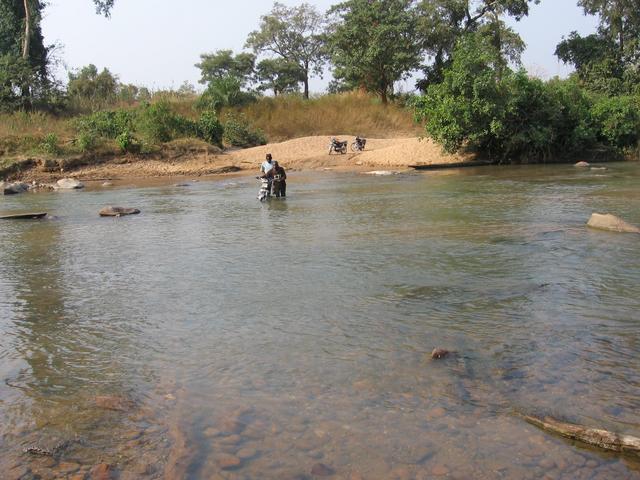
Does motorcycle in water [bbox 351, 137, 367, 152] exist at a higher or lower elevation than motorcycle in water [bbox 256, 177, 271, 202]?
higher

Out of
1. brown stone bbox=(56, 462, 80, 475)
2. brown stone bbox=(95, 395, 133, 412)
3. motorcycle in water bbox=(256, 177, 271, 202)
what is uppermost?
motorcycle in water bbox=(256, 177, 271, 202)

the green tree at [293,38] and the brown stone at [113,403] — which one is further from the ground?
the green tree at [293,38]

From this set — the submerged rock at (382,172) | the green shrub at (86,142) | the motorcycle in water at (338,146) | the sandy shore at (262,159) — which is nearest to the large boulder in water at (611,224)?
the submerged rock at (382,172)

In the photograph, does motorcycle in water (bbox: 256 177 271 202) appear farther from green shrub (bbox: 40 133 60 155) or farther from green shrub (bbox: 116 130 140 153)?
green shrub (bbox: 40 133 60 155)

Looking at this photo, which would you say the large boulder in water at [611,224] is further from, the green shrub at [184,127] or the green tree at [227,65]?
the green tree at [227,65]

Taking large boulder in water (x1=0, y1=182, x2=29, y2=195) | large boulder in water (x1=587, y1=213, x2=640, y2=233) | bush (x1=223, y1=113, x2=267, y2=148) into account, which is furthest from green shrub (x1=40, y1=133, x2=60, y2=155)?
large boulder in water (x1=587, y1=213, x2=640, y2=233)

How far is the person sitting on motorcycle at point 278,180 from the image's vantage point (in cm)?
1640

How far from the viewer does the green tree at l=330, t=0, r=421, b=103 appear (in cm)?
3506

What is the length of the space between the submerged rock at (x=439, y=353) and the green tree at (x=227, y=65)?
155 feet

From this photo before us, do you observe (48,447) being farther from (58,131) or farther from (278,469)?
(58,131)

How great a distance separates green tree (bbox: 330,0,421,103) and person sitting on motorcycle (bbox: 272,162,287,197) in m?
20.5

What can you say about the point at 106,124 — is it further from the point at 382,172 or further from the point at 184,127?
the point at 382,172

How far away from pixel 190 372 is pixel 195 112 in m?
29.5

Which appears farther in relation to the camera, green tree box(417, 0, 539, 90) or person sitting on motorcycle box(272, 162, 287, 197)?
green tree box(417, 0, 539, 90)
